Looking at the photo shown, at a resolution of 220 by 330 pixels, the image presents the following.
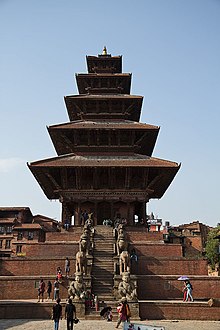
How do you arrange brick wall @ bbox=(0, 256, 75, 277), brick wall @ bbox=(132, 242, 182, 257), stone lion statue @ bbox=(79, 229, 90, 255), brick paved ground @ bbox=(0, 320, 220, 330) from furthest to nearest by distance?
brick wall @ bbox=(132, 242, 182, 257)
brick wall @ bbox=(0, 256, 75, 277)
stone lion statue @ bbox=(79, 229, 90, 255)
brick paved ground @ bbox=(0, 320, 220, 330)

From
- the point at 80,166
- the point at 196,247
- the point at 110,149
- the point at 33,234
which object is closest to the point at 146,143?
the point at 110,149

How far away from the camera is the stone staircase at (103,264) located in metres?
18.2

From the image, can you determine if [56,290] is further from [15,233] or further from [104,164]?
[15,233]

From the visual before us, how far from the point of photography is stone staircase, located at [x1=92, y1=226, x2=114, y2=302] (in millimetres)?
18156

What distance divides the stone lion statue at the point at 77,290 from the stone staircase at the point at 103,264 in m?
0.99

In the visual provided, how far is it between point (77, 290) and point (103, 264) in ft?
11.9

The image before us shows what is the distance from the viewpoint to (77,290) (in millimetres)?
16828

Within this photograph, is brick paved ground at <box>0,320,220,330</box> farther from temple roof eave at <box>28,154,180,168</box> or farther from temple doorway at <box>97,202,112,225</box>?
temple doorway at <box>97,202,112,225</box>

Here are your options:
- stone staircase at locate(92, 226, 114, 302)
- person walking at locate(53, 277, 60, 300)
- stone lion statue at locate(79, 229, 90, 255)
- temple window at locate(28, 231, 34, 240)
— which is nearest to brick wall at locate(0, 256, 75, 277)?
stone lion statue at locate(79, 229, 90, 255)

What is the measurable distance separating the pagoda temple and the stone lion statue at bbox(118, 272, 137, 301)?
11.1m

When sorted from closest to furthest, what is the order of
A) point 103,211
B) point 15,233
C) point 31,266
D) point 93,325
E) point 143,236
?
point 93,325
point 31,266
point 143,236
point 103,211
point 15,233

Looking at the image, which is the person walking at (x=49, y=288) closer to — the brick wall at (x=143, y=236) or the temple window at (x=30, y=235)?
the brick wall at (x=143, y=236)

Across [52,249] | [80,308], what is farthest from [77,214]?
[80,308]

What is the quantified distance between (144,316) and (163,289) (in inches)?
125
